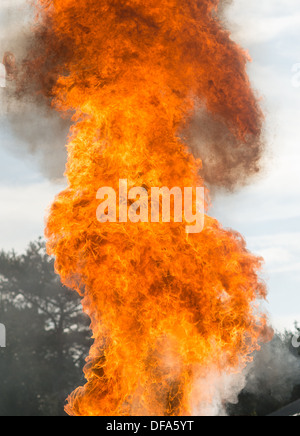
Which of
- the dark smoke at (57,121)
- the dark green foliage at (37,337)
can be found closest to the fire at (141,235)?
the dark smoke at (57,121)

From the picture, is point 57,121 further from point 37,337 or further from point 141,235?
point 37,337

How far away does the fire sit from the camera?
9867 millimetres

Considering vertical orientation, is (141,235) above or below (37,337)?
below

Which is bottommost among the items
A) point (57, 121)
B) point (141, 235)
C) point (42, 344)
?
point (141, 235)

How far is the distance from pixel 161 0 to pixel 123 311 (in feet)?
20.5

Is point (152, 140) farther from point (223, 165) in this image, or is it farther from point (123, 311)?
point (123, 311)

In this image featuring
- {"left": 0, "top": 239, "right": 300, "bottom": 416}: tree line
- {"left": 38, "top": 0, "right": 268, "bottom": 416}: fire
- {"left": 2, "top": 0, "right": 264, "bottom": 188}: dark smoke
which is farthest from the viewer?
{"left": 0, "top": 239, "right": 300, "bottom": 416}: tree line

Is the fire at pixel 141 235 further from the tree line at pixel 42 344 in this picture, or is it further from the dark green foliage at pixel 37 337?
the dark green foliage at pixel 37 337

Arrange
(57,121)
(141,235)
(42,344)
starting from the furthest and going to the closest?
(42,344)
(57,121)
(141,235)

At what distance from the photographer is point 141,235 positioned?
390 inches

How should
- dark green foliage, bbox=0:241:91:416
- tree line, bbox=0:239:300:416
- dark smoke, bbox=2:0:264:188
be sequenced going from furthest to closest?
dark green foliage, bbox=0:241:91:416
tree line, bbox=0:239:300:416
dark smoke, bbox=2:0:264:188

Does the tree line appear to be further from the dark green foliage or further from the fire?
the fire

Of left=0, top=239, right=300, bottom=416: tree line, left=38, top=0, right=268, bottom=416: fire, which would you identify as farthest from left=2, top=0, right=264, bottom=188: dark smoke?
left=0, top=239, right=300, bottom=416: tree line

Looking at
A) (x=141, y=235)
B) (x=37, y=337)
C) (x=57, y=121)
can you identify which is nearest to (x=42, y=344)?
(x=37, y=337)
